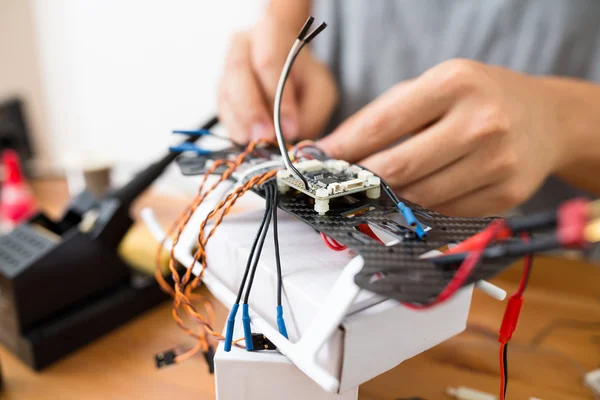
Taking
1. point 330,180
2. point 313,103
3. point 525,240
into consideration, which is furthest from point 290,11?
point 525,240

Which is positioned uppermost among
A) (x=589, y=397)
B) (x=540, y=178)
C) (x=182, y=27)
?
(x=182, y=27)

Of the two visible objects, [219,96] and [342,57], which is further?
[342,57]

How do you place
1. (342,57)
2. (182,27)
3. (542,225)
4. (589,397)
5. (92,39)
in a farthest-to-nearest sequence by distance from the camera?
(92,39) → (182,27) → (342,57) → (589,397) → (542,225)

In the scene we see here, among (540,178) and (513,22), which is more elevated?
(513,22)

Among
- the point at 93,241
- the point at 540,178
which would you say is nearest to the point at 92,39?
the point at 93,241

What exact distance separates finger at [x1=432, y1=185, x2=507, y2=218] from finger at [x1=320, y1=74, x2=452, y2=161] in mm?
88

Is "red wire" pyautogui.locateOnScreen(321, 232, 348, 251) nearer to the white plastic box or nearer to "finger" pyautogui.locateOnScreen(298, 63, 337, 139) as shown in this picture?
the white plastic box

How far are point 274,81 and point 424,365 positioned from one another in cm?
38

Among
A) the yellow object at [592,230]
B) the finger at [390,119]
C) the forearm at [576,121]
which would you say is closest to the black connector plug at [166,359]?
the finger at [390,119]

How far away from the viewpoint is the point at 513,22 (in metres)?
0.67

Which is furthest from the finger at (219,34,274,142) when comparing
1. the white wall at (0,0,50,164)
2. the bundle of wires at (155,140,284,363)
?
the white wall at (0,0,50,164)

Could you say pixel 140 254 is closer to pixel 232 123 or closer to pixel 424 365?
pixel 232 123

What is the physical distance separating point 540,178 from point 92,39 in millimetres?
1080

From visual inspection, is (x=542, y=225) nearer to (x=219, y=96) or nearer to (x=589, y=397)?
(x=589, y=397)
